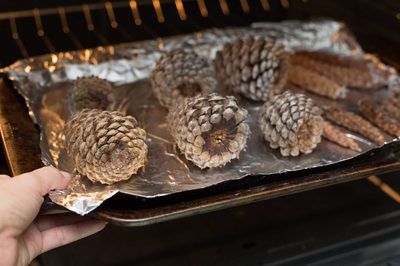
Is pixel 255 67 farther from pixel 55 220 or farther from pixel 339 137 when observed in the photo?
pixel 55 220

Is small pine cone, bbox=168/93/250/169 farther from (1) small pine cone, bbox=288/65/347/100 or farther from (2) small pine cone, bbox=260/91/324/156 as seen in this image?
(1) small pine cone, bbox=288/65/347/100

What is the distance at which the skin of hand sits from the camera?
89cm

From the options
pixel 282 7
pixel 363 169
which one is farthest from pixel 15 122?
pixel 282 7

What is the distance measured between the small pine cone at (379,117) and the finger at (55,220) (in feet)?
2.47

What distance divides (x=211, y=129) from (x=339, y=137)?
1.16ft

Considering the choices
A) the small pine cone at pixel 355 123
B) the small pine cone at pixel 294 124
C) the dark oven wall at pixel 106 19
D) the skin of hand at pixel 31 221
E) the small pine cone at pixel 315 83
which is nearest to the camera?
the skin of hand at pixel 31 221

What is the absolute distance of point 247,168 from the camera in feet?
3.87

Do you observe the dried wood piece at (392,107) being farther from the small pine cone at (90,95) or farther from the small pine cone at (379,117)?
the small pine cone at (90,95)

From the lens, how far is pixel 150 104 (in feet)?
4.66

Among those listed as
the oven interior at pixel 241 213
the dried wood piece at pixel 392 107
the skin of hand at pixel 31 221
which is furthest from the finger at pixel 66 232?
the dried wood piece at pixel 392 107

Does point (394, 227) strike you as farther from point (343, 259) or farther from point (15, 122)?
point (15, 122)

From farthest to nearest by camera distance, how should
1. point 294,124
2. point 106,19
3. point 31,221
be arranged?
point 106,19 < point 294,124 < point 31,221

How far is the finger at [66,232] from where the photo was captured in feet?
3.38

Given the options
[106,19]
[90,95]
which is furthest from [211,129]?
[106,19]
